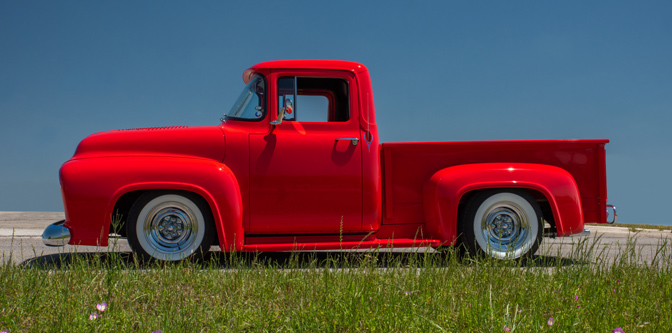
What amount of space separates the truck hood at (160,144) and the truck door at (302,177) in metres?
0.41

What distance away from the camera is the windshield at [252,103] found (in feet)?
16.5

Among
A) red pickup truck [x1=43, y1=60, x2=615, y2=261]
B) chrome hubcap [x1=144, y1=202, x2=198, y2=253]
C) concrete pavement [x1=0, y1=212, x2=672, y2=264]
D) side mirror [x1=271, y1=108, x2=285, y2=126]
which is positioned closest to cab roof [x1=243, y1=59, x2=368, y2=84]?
red pickup truck [x1=43, y1=60, x2=615, y2=261]

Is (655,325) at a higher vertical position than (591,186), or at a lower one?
lower

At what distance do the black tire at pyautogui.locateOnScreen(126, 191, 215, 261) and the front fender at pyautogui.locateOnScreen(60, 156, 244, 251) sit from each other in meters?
0.12

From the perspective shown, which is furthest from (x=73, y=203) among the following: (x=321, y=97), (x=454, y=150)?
(x=454, y=150)

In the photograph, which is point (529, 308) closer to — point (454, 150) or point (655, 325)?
point (655, 325)

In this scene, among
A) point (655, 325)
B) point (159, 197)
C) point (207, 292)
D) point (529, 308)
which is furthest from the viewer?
point (159, 197)

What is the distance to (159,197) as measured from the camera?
465 cm

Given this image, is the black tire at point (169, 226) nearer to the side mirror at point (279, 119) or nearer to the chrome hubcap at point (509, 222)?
the side mirror at point (279, 119)

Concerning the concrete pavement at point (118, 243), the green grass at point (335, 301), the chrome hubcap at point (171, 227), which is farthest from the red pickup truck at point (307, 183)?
the green grass at point (335, 301)

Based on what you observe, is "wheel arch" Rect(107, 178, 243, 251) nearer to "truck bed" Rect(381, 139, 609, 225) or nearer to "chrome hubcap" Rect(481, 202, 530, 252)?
"truck bed" Rect(381, 139, 609, 225)

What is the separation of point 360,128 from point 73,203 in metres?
2.86

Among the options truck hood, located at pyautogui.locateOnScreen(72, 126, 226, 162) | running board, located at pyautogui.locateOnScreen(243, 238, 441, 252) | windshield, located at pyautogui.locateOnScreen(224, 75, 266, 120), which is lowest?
running board, located at pyautogui.locateOnScreen(243, 238, 441, 252)

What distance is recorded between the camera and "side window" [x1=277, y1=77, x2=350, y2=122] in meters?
5.00
